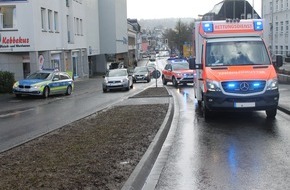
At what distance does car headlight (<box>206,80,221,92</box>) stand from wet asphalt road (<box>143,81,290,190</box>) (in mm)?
951

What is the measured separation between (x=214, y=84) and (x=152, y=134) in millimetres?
2812

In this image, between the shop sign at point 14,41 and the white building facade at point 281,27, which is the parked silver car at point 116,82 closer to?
the shop sign at point 14,41

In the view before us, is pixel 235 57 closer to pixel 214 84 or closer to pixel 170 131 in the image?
pixel 214 84

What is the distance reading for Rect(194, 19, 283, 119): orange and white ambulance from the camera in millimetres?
11695

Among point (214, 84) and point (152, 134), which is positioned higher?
point (214, 84)

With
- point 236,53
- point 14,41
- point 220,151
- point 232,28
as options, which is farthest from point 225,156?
point 14,41

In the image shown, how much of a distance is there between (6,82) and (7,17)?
26.9ft

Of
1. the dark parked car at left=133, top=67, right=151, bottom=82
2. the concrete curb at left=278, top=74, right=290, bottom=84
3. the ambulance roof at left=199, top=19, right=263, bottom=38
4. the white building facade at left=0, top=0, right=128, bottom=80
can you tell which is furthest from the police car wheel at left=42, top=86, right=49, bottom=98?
the dark parked car at left=133, top=67, right=151, bottom=82

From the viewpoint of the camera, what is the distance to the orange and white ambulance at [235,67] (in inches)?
460

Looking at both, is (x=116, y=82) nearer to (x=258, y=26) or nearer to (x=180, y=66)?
(x=180, y=66)

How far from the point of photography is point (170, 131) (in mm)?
11094

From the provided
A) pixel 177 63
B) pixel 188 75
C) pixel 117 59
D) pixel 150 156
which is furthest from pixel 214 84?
pixel 117 59

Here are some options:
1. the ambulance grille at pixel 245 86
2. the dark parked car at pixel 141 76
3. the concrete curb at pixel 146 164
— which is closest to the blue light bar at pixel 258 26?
the ambulance grille at pixel 245 86

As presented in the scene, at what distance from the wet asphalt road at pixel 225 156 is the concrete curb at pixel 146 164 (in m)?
0.11
